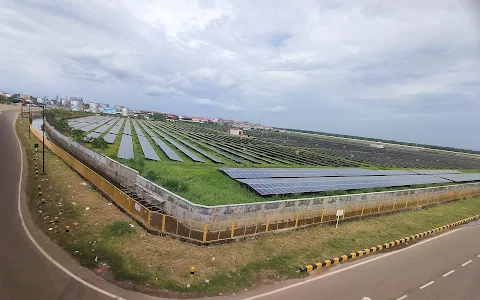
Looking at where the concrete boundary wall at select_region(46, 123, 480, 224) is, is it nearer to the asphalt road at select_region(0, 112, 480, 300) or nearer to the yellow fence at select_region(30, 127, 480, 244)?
the yellow fence at select_region(30, 127, 480, 244)

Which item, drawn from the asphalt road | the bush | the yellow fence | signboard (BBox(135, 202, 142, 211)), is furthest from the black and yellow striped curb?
signboard (BBox(135, 202, 142, 211))

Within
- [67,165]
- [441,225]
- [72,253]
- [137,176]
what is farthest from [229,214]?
[67,165]

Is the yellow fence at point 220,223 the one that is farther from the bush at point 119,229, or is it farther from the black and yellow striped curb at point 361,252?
the black and yellow striped curb at point 361,252

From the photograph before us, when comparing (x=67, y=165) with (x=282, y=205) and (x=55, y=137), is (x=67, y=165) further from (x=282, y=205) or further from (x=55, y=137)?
(x=282, y=205)

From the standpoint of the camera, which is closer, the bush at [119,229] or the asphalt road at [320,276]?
the asphalt road at [320,276]

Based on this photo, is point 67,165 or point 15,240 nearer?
point 15,240

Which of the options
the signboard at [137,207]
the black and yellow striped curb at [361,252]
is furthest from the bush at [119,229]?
the black and yellow striped curb at [361,252]

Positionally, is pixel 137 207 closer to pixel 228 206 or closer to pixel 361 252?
pixel 228 206
